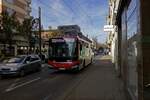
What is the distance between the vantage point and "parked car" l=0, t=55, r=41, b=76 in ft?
78.2

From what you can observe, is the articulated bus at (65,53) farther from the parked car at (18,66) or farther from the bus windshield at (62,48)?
the parked car at (18,66)

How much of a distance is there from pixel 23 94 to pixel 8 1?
61597mm

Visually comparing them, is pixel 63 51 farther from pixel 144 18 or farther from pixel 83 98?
pixel 144 18

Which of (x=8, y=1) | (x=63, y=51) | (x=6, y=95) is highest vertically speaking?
(x=8, y=1)

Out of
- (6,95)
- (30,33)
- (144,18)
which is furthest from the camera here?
(30,33)

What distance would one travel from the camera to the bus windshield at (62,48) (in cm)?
2764

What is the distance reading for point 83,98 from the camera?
13883 mm

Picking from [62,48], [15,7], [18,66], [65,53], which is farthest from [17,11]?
[18,66]

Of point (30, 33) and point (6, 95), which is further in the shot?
point (30, 33)

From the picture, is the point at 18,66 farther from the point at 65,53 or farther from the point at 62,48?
the point at 62,48

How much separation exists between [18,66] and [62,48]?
482 cm

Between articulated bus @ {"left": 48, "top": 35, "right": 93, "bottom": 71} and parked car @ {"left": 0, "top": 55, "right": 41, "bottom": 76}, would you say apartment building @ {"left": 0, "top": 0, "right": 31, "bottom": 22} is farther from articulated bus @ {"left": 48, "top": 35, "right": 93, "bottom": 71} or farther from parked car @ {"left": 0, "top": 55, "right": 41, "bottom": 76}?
parked car @ {"left": 0, "top": 55, "right": 41, "bottom": 76}

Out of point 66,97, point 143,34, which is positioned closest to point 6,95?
point 66,97

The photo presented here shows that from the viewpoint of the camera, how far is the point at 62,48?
27938 millimetres
